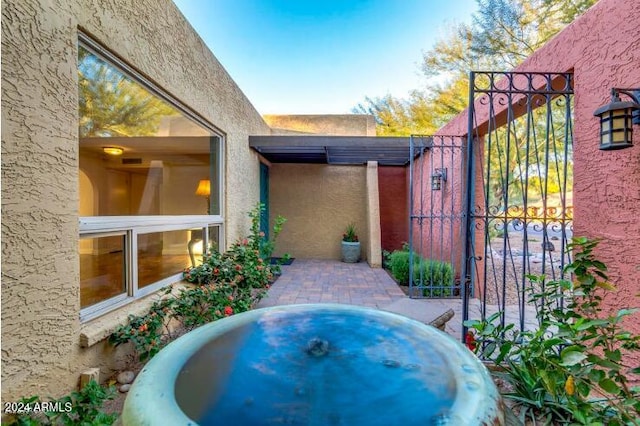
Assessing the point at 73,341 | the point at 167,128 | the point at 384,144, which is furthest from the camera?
the point at 384,144

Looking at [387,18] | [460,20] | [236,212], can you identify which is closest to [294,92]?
[387,18]

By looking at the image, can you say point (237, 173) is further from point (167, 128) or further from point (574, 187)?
point (574, 187)

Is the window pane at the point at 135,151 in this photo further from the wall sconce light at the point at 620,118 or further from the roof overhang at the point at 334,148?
the wall sconce light at the point at 620,118

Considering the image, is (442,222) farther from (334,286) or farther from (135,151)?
(135,151)

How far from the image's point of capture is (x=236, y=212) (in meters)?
6.28

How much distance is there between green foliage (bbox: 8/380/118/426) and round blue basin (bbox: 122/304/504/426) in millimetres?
1089

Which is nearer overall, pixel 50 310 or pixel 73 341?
pixel 50 310

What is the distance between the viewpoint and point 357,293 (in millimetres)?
5965

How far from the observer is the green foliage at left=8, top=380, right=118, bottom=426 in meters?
1.99

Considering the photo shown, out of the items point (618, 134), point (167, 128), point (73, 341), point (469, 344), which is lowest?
point (469, 344)

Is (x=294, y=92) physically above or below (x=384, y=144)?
above

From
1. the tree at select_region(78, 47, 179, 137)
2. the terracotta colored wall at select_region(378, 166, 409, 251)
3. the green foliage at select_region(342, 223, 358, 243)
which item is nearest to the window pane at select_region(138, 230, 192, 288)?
the tree at select_region(78, 47, 179, 137)

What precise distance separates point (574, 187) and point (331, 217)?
24.3ft

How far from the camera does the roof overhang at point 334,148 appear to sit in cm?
735
